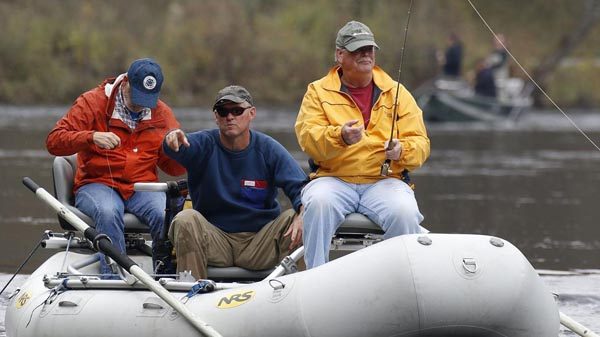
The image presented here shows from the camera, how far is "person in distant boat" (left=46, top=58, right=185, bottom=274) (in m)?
8.58

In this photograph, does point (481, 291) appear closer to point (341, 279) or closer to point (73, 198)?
point (341, 279)

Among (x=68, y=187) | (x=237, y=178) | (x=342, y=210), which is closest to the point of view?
(x=342, y=210)

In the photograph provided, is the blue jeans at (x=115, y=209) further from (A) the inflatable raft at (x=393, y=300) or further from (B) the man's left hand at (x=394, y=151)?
(B) the man's left hand at (x=394, y=151)

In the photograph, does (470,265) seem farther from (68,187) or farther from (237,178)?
(68,187)

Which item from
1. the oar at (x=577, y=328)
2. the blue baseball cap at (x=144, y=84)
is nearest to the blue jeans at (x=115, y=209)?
the blue baseball cap at (x=144, y=84)

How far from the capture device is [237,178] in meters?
8.15

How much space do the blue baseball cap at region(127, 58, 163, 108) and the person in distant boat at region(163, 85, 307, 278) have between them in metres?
0.58

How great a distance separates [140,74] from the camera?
854 cm

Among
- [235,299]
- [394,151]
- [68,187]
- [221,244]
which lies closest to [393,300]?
[235,299]

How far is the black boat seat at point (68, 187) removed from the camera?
866 cm

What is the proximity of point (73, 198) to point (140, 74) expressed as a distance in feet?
2.89

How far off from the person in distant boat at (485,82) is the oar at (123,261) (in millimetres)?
23379

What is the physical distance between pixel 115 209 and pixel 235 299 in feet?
4.78

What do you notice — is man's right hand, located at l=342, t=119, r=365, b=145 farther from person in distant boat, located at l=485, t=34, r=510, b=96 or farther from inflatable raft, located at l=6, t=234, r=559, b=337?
person in distant boat, located at l=485, t=34, r=510, b=96
